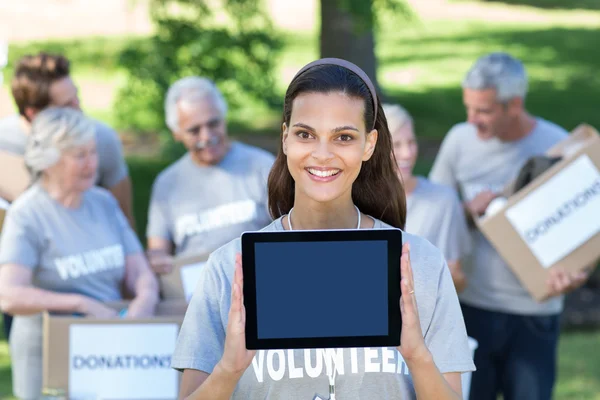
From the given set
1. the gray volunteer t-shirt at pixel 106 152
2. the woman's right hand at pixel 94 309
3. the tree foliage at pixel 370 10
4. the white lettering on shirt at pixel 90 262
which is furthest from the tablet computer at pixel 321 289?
the tree foliage at pixel 370 10

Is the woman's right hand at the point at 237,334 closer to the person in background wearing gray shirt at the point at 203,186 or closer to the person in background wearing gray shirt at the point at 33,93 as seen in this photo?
the person in background wearing gray shirt at the point at 203,186

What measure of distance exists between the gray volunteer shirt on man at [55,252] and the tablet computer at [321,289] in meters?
2.30

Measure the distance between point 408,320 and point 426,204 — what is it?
2.38m

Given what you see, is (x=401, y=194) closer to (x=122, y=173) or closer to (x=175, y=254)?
(x=175, y=254)

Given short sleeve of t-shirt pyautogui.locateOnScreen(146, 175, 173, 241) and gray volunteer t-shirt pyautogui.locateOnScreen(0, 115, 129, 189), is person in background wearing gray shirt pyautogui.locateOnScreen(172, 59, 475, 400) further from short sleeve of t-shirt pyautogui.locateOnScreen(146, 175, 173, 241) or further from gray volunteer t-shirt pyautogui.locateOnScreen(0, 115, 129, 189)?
gray volunteer t-shirt pyautogui.locateOnScreen(0, 115, 129, 189)

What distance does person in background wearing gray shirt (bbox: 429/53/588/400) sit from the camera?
5.10 metres

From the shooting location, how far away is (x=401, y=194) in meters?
2.96

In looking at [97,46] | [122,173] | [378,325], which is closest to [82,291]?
[122,173]

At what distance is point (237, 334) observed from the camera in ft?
8.11

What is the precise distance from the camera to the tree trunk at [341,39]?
11273 mm

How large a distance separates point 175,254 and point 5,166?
3.03 feet

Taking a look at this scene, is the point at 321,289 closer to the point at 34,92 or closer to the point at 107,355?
the point at 107,355

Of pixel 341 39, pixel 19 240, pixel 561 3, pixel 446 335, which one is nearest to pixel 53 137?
pixel 19 240

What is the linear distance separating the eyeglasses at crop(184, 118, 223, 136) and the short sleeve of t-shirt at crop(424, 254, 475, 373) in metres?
2.74
